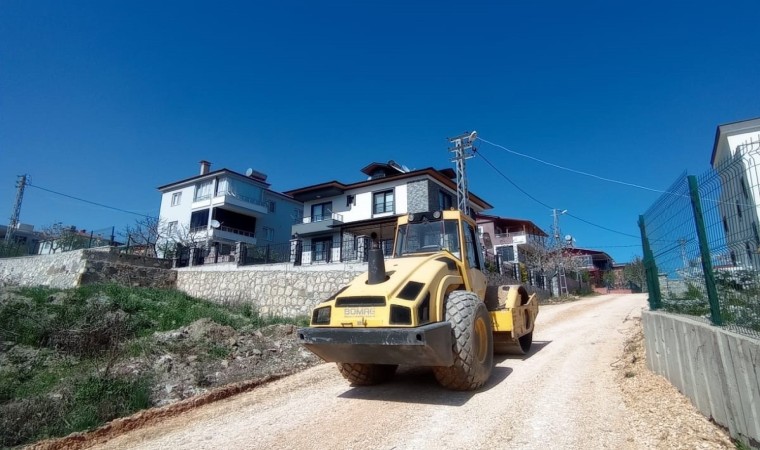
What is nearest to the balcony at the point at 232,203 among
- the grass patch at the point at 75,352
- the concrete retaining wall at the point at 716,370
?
the grass patch at the point at 75,352

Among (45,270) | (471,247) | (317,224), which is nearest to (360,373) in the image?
(471,247)

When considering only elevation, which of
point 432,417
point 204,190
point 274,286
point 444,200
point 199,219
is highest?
point 204,190

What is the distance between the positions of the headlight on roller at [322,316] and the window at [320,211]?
1160 inches

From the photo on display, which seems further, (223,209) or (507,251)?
(507,251)

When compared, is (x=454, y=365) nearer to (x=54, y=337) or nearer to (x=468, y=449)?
(x=468, y=449)

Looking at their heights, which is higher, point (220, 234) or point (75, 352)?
point (220, 234)

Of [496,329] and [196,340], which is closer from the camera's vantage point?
[496,329]

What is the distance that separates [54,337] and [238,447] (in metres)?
8.67

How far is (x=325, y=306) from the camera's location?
601 centimetres

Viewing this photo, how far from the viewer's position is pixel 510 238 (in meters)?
47.1

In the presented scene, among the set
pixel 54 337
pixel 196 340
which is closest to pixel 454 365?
pixel 196 340

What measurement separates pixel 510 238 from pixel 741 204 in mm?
45097

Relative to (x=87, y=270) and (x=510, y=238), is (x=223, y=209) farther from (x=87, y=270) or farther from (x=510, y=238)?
(x=510, y=238)

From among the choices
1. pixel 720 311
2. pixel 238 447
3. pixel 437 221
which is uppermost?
pixel 437 221
